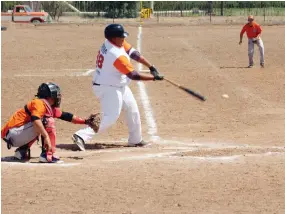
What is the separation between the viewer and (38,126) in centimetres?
810

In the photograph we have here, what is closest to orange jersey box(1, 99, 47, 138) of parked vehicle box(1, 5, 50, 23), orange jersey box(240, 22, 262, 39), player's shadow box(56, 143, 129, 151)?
player's shadow box(56, 143, 129, 151)

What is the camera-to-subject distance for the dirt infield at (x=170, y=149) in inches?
250

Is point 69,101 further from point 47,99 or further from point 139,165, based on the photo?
point 139,165

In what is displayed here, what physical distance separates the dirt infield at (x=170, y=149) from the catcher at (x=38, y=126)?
8.1 inches

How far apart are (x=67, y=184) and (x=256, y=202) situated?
1.79 m

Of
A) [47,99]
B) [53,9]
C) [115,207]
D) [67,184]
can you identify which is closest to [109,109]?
[47,99]

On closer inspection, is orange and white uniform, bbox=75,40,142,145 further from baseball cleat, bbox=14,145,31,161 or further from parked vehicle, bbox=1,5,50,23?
parked vehicle, bbox=1,5,50,23

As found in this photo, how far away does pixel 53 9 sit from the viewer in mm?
63531

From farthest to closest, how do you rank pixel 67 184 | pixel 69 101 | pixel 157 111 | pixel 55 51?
pixel 55 51 < pixel 69 101 < pixel 157 111 < pixel 67 184

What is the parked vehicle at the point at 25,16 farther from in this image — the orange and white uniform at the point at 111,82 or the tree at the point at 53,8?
the orange and white uniform at the point at 111,82

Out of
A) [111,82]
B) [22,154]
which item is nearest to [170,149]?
[111,82]

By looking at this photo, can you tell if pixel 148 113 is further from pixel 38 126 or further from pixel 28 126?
pixel 38 126

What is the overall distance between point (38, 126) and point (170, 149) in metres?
2.05

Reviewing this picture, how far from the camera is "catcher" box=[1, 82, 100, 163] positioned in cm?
817
